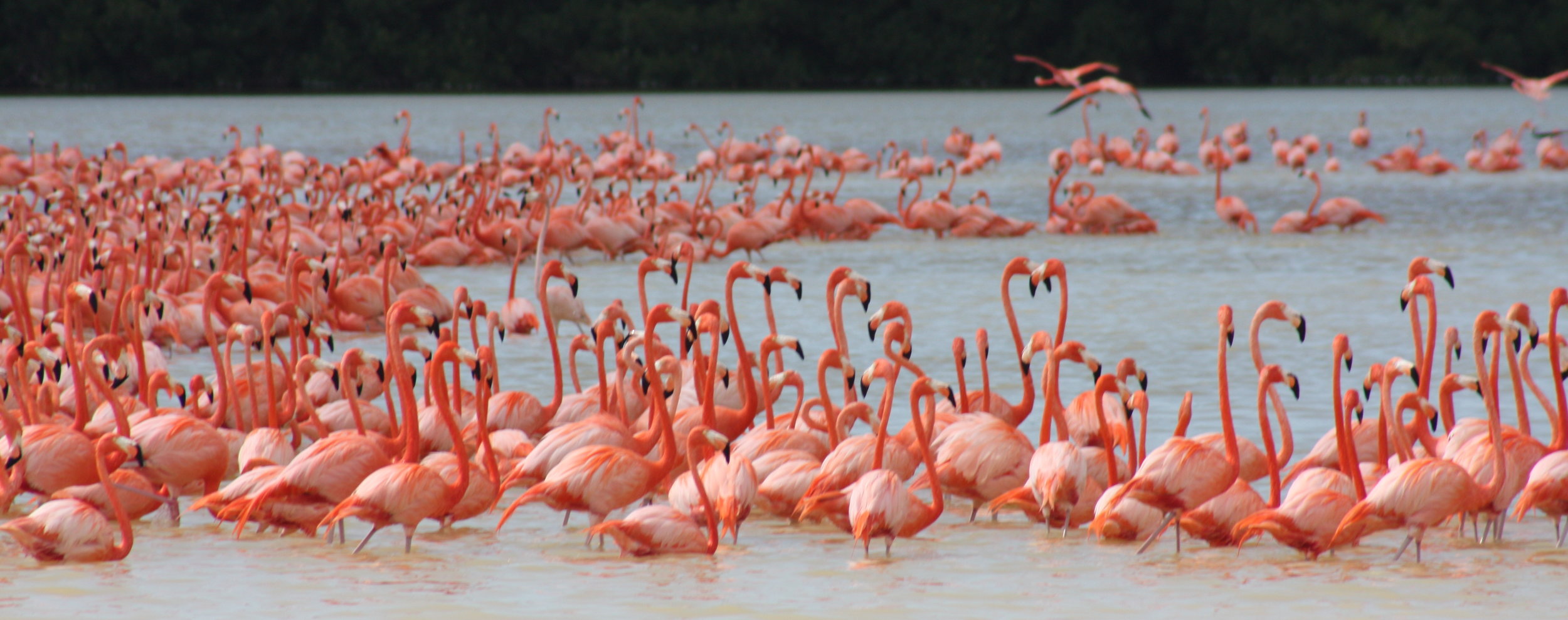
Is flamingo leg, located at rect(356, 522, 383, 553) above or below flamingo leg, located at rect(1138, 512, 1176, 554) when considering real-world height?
below

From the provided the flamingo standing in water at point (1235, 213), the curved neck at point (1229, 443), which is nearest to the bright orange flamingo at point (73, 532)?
the curved neck at point (1229, 443)

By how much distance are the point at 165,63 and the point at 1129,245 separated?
45149 millimetres

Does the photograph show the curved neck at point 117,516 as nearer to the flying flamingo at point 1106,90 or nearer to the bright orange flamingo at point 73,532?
the bright orange flamingo at point 73,532

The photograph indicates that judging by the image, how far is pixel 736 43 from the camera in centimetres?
5928

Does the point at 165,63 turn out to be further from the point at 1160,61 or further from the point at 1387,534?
the point at 1387,534

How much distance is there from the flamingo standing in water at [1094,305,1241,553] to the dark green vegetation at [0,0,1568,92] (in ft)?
167

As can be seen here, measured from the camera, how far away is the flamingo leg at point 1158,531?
4852 millimetres

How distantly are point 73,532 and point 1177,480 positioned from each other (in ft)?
9.14

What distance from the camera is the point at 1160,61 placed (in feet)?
202

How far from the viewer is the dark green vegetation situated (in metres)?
53.3

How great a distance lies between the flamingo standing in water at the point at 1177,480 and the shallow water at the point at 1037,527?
0.12 m

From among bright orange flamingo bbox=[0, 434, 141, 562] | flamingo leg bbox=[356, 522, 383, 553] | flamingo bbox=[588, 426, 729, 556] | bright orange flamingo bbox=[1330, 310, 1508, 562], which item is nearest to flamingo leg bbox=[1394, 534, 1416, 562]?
bright orange flamingo bbox=[1330, 310, 1508, 562]

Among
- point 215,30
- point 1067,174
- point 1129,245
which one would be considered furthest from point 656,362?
point 215,30

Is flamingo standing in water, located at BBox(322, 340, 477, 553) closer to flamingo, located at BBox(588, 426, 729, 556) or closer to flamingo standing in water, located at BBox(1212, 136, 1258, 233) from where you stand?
flamingo, located at BBox(588, 426, 729, 556)
